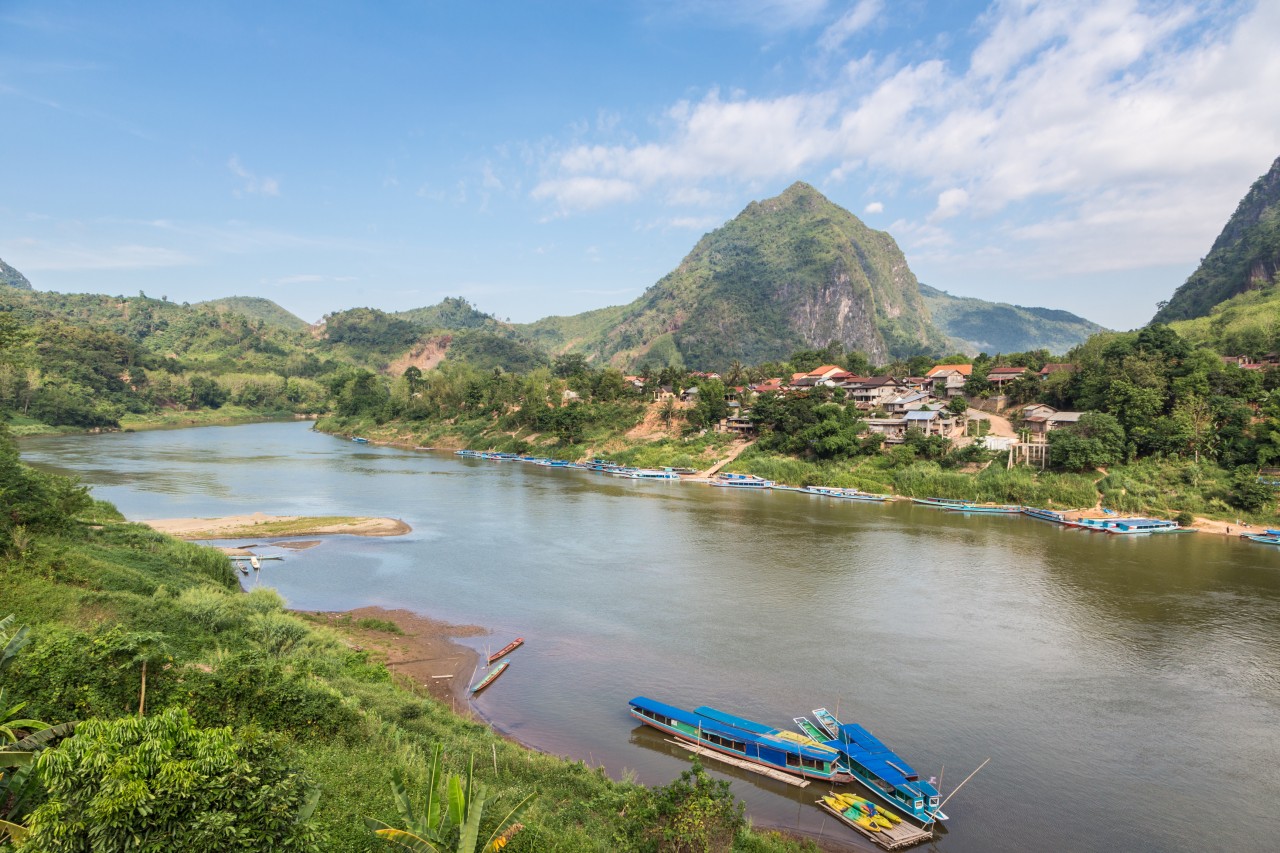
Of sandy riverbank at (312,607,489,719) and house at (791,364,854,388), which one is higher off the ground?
house at (791,364,854,388)

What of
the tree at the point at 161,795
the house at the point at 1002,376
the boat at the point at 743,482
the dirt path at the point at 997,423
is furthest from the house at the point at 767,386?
the tree at the point at 161,795

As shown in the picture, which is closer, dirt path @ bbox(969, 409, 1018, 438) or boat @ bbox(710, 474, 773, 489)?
dirt path @ bbox(969, 409, 1018, 438)

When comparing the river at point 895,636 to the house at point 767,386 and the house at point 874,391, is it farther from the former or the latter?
the house at point 767,386

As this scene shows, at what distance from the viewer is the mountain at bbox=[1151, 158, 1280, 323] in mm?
75625

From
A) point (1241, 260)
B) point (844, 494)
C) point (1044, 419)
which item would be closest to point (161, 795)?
point (844, 494)

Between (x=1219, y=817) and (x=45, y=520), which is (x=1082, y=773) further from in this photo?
(x=45, y=520)

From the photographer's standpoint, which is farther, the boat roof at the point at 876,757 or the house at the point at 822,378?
the house at the point at 822,378

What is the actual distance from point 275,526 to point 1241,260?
106819 mm

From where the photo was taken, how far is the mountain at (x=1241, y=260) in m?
75.6

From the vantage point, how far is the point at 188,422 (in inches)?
3681

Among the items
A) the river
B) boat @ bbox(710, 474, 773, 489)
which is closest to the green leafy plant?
the river

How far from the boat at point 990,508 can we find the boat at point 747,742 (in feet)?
100

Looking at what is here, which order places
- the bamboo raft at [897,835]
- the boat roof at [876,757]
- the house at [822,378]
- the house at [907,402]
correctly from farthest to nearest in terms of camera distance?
the house at [822,378]
the house at [907,402]
the boat roof at [876,757]
the bamboo raft at [897,835]

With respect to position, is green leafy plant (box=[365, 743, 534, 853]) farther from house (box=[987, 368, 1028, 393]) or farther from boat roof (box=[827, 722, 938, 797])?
house (box=[987, 368, 1028, 393])
